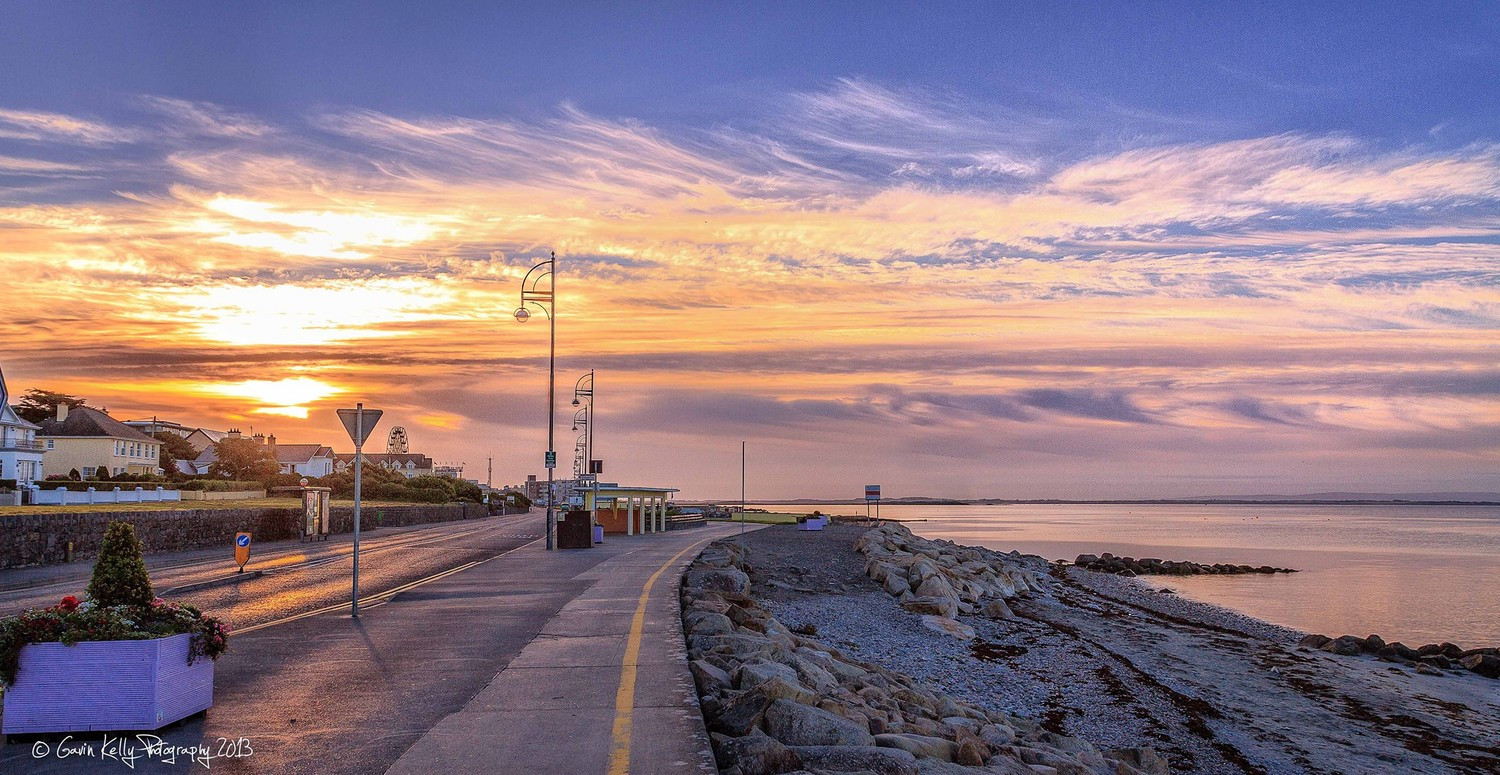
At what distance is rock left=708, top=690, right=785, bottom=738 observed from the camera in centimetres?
848

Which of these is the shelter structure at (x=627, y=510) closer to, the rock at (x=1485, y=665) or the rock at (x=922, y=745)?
the rock at (x=1485, y=665)

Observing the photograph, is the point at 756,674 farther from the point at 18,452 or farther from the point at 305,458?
the point at 305,458

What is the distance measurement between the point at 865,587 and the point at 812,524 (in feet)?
90.9

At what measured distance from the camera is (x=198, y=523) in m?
33.4

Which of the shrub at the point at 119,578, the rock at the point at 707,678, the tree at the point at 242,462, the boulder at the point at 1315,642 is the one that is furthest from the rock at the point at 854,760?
the tree at the point at 242,462

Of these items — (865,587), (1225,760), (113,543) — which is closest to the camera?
(113,543)

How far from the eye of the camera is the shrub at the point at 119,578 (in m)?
8.25

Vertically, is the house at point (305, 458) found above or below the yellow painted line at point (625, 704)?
above

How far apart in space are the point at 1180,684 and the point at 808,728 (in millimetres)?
15776

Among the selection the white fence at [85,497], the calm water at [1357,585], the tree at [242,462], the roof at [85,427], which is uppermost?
the roof at [85,427]

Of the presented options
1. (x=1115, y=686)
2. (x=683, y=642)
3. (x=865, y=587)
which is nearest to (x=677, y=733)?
(x=683, y=642)

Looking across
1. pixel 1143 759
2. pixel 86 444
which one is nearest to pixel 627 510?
pixel 1143 759

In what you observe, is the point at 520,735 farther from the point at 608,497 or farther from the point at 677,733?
the point at 608,497

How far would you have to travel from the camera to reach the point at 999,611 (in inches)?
1153
